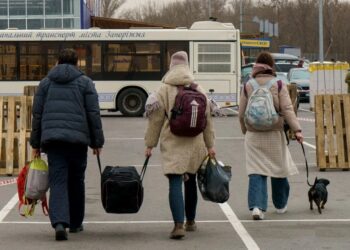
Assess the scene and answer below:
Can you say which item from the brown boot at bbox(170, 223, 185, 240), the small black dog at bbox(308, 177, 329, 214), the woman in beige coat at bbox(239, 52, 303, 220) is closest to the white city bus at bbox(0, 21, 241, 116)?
the small black dog at bbox(308, 177, 329, 214)

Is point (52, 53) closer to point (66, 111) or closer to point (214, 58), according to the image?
point (214, 58)

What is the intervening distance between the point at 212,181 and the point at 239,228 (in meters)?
0.74

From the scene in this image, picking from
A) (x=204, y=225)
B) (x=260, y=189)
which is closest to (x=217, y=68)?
(x=260, y=189)

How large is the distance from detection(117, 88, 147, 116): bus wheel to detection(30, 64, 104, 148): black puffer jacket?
2082cm

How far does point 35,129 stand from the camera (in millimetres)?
9188

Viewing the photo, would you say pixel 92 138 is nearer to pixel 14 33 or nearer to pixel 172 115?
pixel 172 115

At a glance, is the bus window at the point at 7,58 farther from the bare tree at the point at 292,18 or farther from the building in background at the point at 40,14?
the bare tree at the point at 292,18

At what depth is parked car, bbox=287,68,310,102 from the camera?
39.4 m

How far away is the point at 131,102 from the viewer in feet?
99.0

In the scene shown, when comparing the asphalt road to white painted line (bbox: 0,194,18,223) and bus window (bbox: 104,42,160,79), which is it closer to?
white painted line (bbox: 0,194,18,223)

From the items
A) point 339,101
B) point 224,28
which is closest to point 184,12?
point 224,28

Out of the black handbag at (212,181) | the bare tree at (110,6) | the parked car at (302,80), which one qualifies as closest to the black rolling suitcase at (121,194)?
the black handbag at (212,181)

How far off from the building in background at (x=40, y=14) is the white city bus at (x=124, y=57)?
25.8 metres

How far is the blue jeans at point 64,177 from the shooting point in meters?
9.09
